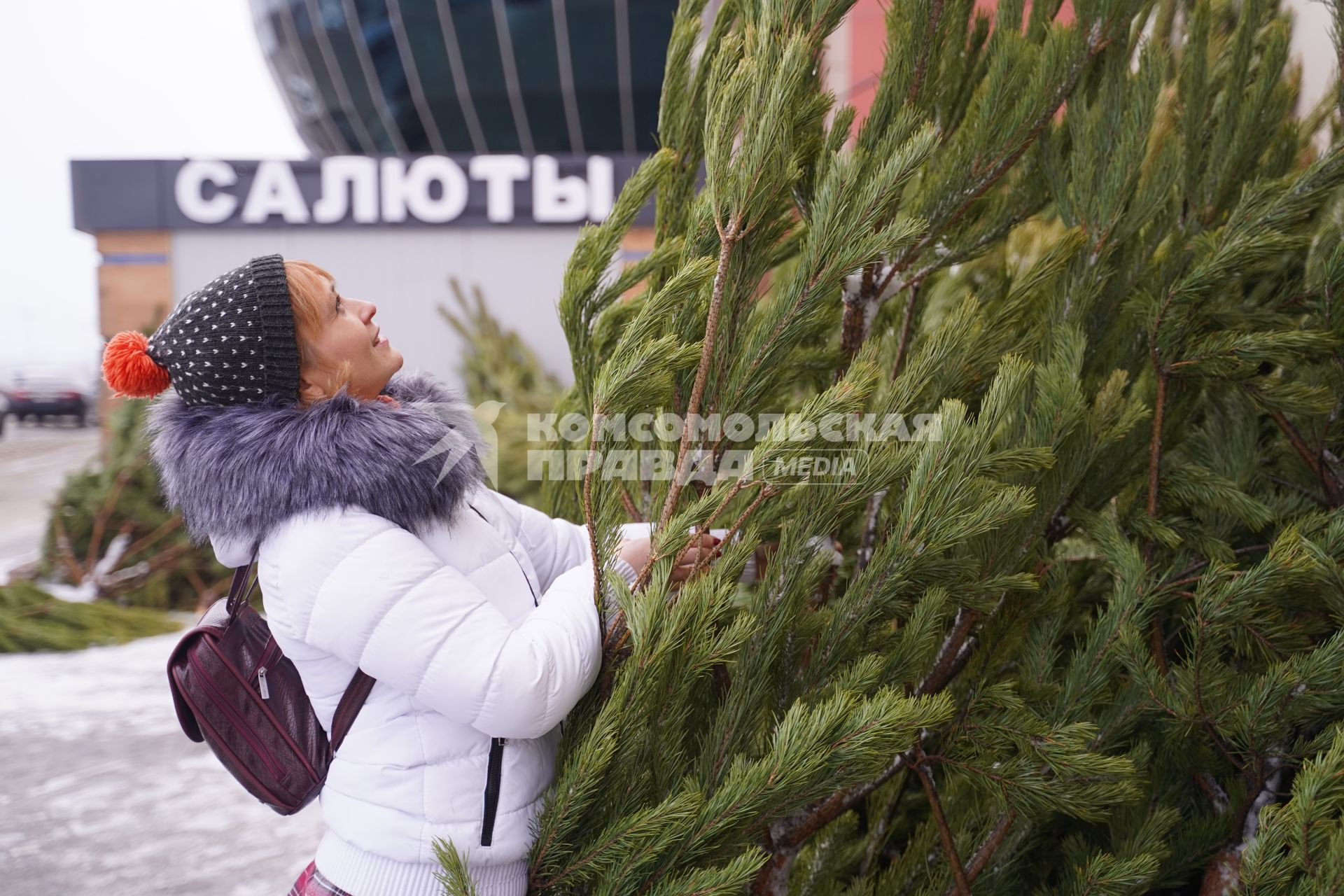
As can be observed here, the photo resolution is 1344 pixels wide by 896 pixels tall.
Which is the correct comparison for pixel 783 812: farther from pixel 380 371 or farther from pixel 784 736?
pixel 380 371

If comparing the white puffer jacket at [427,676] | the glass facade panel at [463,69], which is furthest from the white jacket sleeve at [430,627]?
the glass facade panel at [463,69]

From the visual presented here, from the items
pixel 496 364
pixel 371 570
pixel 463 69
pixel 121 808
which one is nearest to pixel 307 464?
pixel 371 570

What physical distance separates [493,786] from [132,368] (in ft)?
2.41

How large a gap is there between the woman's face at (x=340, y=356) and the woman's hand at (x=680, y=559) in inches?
16.9

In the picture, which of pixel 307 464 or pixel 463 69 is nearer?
pixel 307 464

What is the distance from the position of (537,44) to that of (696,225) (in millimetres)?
13006

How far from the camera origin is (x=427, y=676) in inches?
40.9

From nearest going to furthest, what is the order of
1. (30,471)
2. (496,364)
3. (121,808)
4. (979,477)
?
(979,477) → (121,808) → (496,364) → (30,471)

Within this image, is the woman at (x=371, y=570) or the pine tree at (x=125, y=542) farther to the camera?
the pine tree at (x=125, y=542)

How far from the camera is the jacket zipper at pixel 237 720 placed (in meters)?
1.27

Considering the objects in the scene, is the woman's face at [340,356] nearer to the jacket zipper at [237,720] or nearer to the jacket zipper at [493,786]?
the jacket zipper at [237,720]

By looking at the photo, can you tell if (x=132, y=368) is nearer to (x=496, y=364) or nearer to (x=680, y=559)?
(x=680, y=559)

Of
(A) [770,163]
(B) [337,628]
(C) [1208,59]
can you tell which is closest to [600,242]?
(A) [770,163]

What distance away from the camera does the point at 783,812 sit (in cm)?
103
